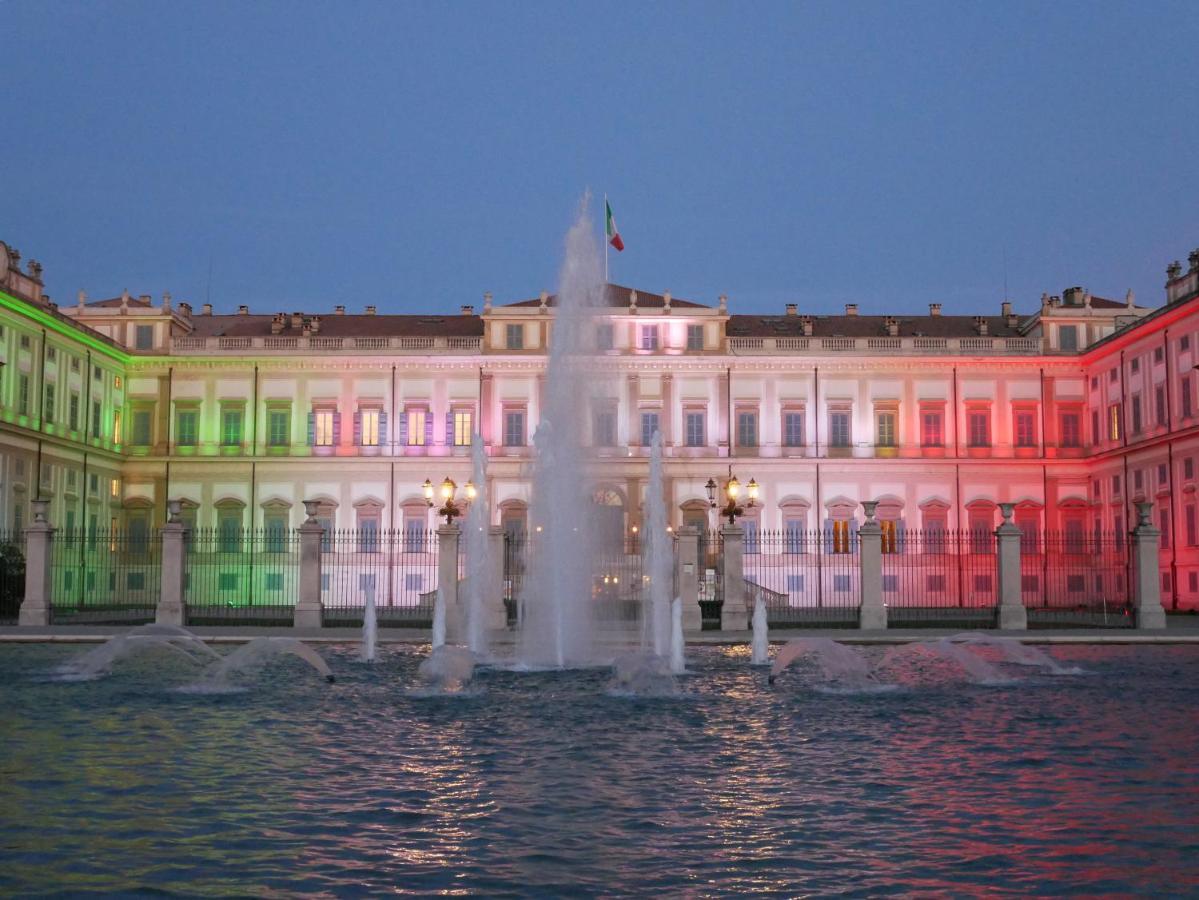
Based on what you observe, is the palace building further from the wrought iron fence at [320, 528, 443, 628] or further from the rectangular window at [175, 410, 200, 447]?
the wrought iron fence at [320, 528, 443, 628]

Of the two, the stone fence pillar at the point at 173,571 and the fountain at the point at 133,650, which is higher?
the stone fence pillar at the point at 173,571

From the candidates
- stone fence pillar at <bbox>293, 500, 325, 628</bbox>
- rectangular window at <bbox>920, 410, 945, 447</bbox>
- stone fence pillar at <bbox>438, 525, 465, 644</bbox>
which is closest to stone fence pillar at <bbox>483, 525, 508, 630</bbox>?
stone fence pillar at <bbox>438, 525, 465, 644</bbox>

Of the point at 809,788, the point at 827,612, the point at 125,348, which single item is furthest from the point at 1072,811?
the point at 125,348

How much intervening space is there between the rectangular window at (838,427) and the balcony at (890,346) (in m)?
2.27

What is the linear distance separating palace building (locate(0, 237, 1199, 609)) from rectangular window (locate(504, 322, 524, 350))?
3.2 inches

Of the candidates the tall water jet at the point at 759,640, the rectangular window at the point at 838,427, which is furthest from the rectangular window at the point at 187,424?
the tall water jet at the point at 759,640

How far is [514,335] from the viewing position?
4753 centimetres

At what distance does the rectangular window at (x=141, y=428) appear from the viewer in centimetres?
4734

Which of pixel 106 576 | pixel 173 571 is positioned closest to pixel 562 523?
pixel 173 571

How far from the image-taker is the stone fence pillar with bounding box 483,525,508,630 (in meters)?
25.1

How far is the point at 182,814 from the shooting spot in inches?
298

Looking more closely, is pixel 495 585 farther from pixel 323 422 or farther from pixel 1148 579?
pixel 323 422

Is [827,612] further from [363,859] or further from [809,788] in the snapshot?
[363,859]

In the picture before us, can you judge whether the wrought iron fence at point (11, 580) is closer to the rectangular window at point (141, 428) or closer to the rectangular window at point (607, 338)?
the rectangular window at point (141, 428)
